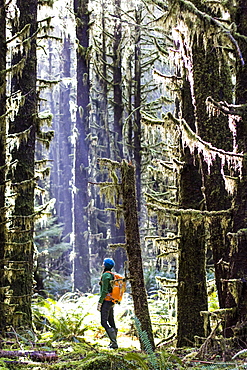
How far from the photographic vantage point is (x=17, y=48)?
9.05 metres

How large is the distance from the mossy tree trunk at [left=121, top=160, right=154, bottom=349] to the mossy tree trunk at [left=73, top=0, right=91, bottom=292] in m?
9.30

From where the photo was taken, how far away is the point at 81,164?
15.8 metres

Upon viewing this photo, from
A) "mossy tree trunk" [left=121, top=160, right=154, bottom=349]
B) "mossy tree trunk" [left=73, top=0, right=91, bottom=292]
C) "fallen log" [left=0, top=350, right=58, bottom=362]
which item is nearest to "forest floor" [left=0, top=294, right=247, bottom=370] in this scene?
"fallen log" [left=0, top=350, right=58, bottom=362]

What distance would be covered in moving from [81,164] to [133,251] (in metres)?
9.73

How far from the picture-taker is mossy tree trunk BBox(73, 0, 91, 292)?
15625 millimetres

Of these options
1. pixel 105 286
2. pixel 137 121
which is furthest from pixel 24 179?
pixel 137 121

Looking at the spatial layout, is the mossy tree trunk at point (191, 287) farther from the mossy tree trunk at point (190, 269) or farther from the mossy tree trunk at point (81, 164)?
the mossy tree trunk at point (81, 164)

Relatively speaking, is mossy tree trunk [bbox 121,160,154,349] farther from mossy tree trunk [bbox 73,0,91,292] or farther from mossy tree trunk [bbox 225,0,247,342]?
mossy tree trunk [bbox 73,0,91,292]

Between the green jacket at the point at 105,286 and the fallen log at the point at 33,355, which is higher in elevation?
the green jacket at the point at 105,286

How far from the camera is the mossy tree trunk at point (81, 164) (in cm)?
1562

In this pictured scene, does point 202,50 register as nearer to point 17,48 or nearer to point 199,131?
point 199,131

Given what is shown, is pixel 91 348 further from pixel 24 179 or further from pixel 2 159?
pixel 24 179

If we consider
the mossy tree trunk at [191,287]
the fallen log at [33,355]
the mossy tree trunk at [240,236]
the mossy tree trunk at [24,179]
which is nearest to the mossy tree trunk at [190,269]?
the mossy tree trunk at [191,287]

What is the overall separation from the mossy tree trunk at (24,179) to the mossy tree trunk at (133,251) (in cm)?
277
